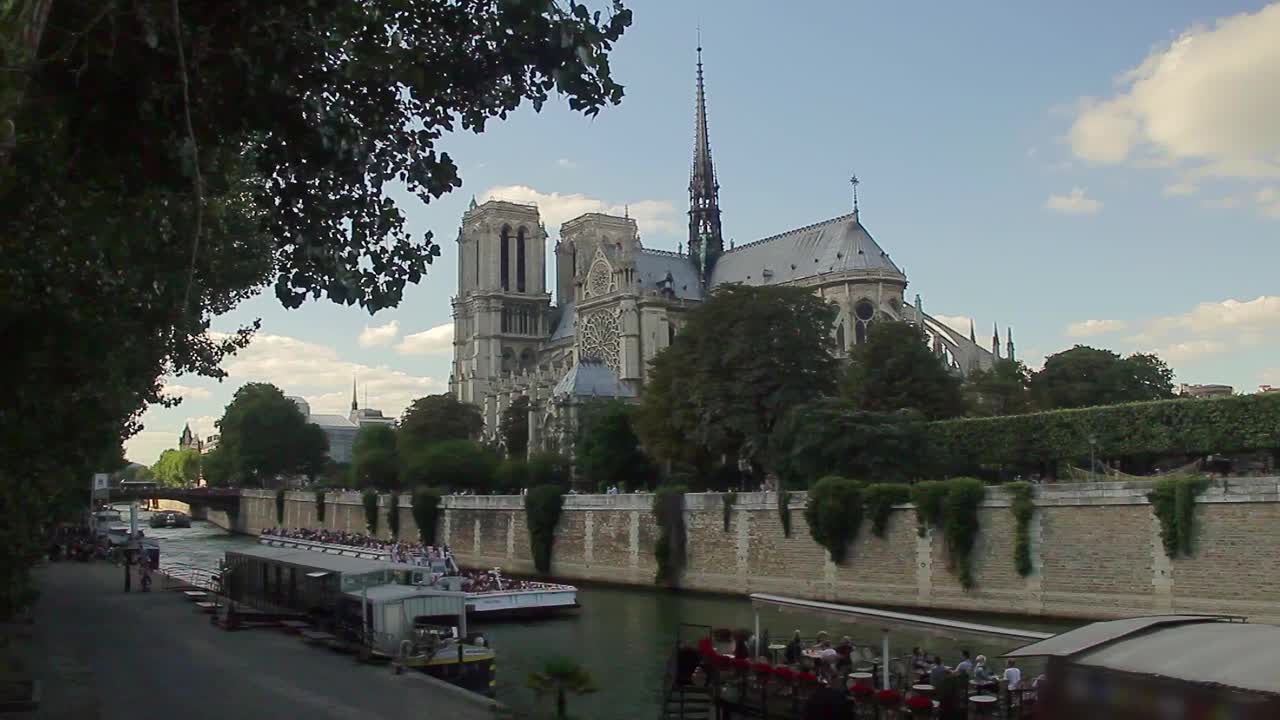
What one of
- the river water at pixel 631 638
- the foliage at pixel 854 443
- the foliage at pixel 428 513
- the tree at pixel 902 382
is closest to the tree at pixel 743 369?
the tree at pixel 902 382

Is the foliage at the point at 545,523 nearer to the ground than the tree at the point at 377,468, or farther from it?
nearer to the ground

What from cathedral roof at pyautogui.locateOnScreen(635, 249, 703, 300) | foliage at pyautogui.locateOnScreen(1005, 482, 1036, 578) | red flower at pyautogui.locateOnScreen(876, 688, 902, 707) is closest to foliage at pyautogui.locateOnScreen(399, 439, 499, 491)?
cathedral roof at pyautogui.locateOnScreen(635, 249, 703, 300)

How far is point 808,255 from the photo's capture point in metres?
83.2

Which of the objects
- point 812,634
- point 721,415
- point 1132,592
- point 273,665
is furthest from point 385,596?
point 721,415

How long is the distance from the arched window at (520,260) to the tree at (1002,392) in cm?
5793

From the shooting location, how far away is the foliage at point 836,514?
111 feet

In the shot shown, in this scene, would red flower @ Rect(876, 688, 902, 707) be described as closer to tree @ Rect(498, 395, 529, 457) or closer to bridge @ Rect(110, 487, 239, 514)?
tree @ Rect(498, 395, 529, 457)

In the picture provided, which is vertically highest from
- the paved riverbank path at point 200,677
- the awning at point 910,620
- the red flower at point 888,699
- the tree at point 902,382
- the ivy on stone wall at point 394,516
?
the tree at point 902,382

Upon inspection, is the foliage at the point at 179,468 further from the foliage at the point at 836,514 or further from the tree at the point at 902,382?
the foliage at the point at 836,514

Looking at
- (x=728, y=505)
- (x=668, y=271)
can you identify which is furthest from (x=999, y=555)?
(x=668, y=271)

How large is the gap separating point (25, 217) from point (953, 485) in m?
24.5

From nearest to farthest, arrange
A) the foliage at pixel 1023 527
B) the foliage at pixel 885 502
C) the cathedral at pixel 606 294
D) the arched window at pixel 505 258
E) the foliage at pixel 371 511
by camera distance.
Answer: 1. the foliage at pixel 1023 527
2. the foliage at pixel 885 502
3. the foliage at pixel 371 511
4. the cathedral at pixel 606 294
5. the arched window at pixel 505 258

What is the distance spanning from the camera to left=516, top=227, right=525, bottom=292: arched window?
10806 cm

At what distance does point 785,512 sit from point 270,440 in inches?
2633
